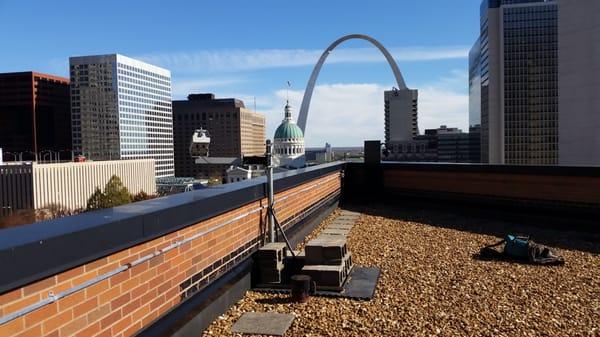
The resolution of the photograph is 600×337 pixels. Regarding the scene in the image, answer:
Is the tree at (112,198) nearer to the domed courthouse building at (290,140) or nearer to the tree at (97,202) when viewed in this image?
the tree at (97,202)

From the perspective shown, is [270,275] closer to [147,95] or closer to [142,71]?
[142,71]

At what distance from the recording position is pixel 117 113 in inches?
6280

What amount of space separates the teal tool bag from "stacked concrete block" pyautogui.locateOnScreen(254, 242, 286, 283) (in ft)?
11.9

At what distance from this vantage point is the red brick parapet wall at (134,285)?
2941 millimetres

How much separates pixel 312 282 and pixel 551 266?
3673mm

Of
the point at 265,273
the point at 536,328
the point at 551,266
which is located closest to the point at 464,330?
the point at 536,328

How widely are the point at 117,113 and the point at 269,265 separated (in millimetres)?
163750

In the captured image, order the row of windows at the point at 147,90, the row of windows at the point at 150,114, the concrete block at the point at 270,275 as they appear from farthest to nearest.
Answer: the row of windows at the point at 150,114, the row of windows at the point at 147,90, the concrete block at the point at 270,275

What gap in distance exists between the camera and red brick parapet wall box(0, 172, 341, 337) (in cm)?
294

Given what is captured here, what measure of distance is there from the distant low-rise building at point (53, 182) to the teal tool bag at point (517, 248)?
4323 inches

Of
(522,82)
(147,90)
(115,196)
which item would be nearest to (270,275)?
(115,196)

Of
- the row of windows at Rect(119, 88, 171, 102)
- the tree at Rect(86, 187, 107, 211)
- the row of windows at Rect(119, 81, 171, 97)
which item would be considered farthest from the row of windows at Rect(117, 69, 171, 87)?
the tree at Rect(86, 187, 107, 211)

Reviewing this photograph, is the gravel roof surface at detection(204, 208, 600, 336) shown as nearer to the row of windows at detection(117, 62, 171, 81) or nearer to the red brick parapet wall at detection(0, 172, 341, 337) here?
the red brick parapet wall at detection(0, 172, 341, 337)

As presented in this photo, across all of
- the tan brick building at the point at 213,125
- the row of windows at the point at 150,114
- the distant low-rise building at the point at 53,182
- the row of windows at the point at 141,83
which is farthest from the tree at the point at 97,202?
the row of windows at the point at 150,114
